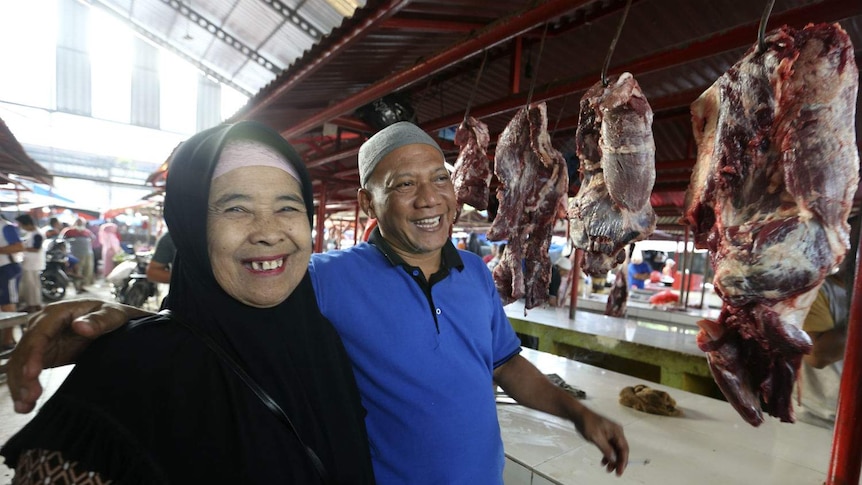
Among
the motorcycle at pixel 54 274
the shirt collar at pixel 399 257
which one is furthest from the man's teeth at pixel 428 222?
the motorcycle at pixel 54 274

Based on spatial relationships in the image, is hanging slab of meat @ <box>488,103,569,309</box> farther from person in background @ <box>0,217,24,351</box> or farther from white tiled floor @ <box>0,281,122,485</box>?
person in background @ <box>0,217,24,351</box>

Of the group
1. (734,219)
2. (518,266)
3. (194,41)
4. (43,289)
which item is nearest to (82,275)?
(43,289)

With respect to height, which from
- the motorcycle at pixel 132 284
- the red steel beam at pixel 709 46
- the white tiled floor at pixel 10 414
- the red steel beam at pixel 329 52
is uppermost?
the red steel beam at pixel 329 52

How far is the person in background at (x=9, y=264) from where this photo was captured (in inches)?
264

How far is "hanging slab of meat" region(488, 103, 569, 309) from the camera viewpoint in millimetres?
2564

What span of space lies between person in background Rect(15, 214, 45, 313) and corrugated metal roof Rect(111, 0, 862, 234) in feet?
21.3

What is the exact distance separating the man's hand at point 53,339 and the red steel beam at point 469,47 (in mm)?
1932

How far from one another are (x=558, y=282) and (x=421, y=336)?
704cm

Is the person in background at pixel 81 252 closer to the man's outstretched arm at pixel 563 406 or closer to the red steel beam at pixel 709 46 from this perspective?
the red steel beam at pixel 709 46

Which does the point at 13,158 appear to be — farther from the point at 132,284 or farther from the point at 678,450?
the point at 678,450

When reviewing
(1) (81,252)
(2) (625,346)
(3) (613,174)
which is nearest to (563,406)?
(3) (613,174)

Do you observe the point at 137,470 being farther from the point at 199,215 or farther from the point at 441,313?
the point at 441,313

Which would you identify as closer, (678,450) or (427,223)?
(427,223)

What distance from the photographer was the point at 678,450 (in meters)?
2.30
